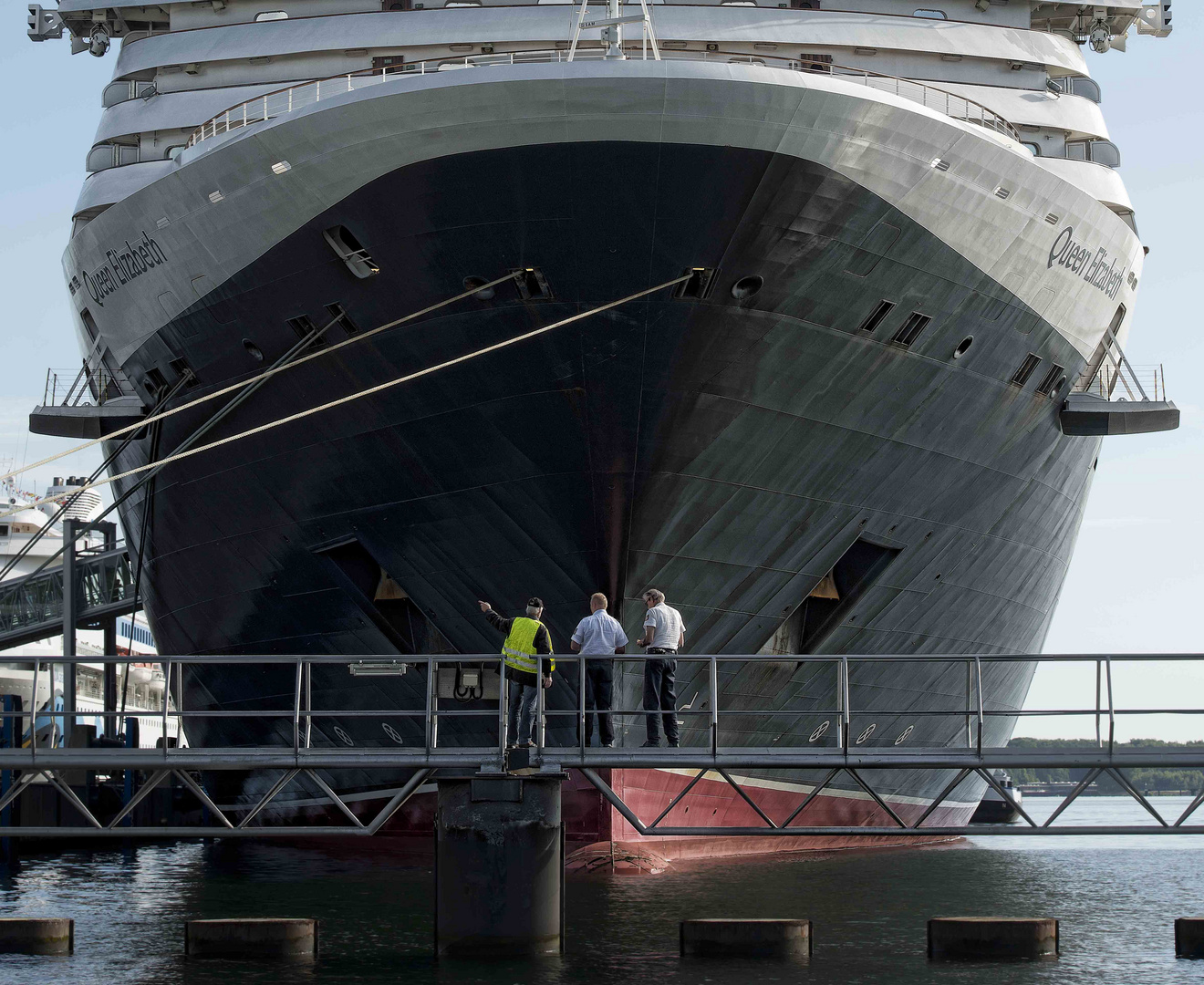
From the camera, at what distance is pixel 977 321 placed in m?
16.1

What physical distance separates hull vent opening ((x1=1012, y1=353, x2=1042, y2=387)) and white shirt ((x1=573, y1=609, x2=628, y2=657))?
21.8ft

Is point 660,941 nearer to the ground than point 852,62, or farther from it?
nearer to the ground

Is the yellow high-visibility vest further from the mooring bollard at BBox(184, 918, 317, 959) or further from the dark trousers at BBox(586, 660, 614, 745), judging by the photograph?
the mooring bollard at BBox(184, 918, 317, 959)

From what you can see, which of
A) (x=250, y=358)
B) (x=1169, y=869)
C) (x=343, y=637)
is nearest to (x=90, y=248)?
(x=250, y=358)

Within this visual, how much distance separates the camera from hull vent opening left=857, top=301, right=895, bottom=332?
1520cm

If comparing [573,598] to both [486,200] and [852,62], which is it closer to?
[486,200]

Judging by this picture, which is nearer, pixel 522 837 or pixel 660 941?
pixel 522 837

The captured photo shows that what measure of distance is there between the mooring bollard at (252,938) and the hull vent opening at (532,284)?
19.7 ft

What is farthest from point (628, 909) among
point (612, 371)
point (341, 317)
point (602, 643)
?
point (341, 317)

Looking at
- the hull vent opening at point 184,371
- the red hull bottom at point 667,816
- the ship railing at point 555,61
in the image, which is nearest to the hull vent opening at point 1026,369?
the ship railing at point 555,61

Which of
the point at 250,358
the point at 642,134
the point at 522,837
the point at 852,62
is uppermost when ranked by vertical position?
the point at 852,62

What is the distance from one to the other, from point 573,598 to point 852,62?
31.7 feet

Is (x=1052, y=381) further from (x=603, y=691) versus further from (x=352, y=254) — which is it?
(x=352, y=254)

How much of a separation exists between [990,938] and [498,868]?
3.59m
